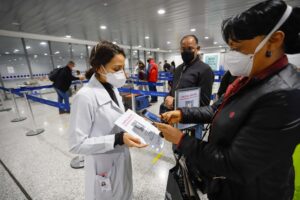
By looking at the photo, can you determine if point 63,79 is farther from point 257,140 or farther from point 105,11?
point 257,140

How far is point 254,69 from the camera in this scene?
711 mm

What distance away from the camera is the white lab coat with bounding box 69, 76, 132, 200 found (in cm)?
107

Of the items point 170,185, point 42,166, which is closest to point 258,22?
point 170,185

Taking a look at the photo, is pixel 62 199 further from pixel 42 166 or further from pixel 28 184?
pixel 42 166

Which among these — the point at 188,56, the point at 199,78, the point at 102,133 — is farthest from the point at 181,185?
the point at 188,56

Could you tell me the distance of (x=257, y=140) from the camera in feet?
1.90

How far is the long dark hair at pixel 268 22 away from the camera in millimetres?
604

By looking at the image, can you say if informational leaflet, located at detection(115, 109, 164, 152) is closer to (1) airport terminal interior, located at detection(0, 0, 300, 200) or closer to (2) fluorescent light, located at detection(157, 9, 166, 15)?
(1) airport terminal interior, located at detection(0, 0, 300, 200)

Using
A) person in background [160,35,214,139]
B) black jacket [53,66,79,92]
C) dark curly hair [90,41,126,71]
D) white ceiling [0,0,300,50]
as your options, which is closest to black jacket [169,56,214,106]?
person in background [160,35,214,139]

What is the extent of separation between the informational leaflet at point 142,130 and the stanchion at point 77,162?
2103 millimetres

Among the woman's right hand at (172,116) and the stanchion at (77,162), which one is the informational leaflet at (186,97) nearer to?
the woman's right hand at (172,116)

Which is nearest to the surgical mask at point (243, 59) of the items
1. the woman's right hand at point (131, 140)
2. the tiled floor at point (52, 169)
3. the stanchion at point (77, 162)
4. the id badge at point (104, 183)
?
the woman's right hand at point (131, 140)

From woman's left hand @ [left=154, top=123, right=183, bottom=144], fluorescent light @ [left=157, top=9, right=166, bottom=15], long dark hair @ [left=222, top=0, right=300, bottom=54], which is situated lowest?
woman's left hand @ [left=154, top=123, right=183, bottom=144]

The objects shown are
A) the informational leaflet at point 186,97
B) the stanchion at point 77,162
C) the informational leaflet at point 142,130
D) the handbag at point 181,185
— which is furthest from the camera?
the stanchion at point 77,162
